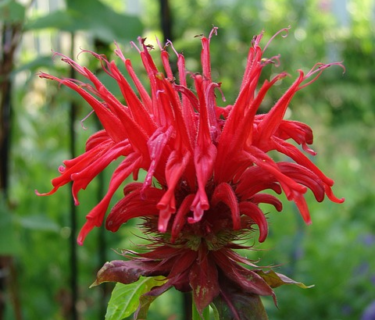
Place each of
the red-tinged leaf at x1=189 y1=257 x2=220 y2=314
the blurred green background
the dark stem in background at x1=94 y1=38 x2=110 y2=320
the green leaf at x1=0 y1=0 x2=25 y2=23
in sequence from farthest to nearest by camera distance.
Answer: the dark stem in background at x1=94 y1=38 x2=110 y2=320 < the blurred green background < the green leaf at x1=0 y1=0 x2=25 y2=23 < the red-tinged leaf at x1=189 y1=257 x2=220 y2=314

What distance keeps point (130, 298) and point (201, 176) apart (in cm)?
21

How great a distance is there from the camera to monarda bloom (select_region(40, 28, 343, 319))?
0.71 metres

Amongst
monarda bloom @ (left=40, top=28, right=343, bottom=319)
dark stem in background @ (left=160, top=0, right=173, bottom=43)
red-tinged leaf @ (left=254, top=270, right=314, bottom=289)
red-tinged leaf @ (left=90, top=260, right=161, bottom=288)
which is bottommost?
red-tinged leaf @ (left=254, top=270, right=314, bottom=289)

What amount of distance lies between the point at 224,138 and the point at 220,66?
132 inches

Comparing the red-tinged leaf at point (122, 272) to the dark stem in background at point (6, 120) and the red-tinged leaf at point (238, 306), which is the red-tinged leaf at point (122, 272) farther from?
the dark stem in background at point (6, 120)

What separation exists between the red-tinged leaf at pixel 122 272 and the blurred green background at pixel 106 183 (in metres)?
0.19

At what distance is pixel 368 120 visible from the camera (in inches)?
204

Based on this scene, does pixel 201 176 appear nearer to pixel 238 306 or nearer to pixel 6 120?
pixel 238 306

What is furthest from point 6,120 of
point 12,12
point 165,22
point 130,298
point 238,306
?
point 238,306

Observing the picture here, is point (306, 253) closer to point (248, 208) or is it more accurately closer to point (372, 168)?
point (248, 208)

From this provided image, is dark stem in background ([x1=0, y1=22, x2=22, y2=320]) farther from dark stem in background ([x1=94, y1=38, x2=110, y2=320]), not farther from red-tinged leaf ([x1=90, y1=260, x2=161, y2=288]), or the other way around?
red-tinged leaf ([x1=90, y1=260, x2=161, y2=288])

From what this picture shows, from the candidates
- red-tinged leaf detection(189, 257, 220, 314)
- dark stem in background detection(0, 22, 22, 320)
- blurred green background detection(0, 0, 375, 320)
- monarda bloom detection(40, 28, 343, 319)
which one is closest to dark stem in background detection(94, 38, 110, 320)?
blurred green background detection(0, 0, 375, 320)

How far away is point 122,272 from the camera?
0.74m

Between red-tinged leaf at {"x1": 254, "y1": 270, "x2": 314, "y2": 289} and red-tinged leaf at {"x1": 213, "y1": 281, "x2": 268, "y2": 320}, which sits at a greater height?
red-tinged leaf at {"x1": 254, "y1": 270, "x2": 314, "y2": 289}
